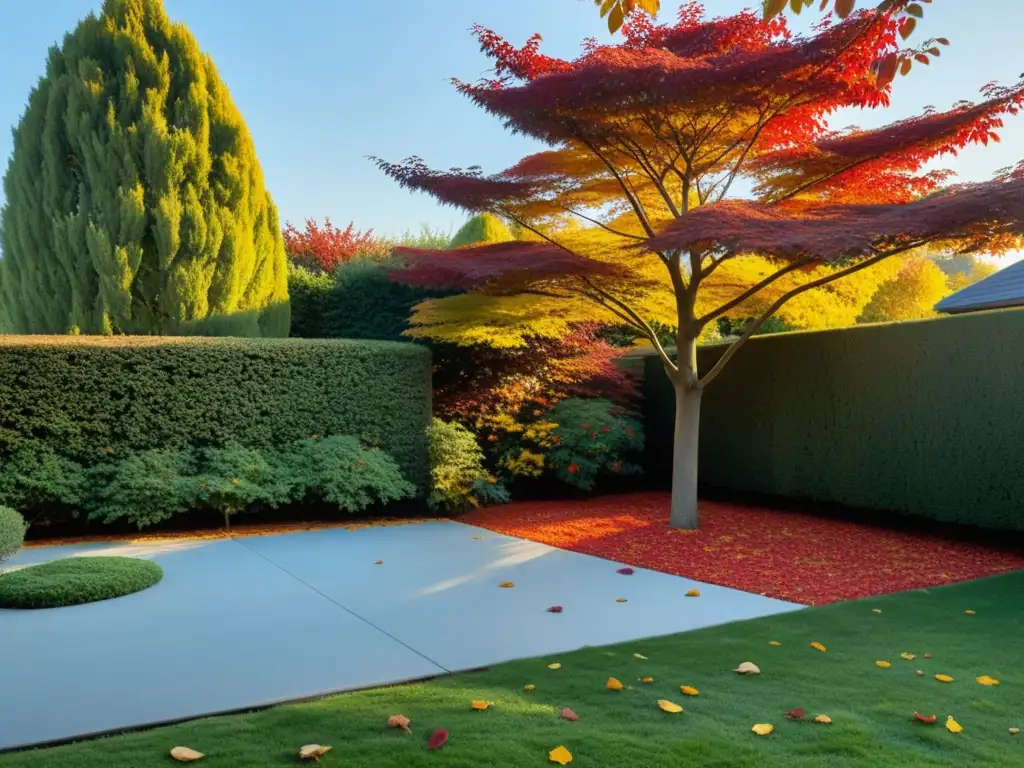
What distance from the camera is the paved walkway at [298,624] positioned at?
3.71m

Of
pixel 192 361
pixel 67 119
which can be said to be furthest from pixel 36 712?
pixel 67 119

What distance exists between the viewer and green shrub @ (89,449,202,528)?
8.19m

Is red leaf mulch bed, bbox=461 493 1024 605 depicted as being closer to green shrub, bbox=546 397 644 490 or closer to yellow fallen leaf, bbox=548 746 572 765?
green shrub, bbox=546 397 644 490

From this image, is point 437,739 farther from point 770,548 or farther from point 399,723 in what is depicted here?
point 770,548

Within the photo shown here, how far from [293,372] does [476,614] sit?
533 centimetres

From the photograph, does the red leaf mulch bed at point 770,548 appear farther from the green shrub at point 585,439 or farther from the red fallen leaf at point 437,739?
the red fallen leaf at point 437,739

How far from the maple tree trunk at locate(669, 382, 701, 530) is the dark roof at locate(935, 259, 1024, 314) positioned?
375 cm

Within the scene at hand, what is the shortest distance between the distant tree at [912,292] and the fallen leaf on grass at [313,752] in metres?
23.1

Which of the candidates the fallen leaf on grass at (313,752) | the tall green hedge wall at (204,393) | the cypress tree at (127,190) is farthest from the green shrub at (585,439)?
the fallen leaf on grass at (313,752)

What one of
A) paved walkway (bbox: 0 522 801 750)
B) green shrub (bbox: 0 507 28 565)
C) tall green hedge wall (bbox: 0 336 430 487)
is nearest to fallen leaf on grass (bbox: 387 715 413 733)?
paved walkway (bbox: 0 522 801 750)

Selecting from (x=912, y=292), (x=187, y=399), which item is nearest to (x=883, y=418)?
(x=187, y=399)

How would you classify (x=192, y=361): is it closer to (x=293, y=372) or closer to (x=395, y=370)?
(x=293, y=372)

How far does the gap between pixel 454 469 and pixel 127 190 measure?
18.3 feet

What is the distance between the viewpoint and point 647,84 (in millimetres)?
7367
